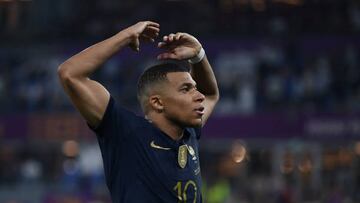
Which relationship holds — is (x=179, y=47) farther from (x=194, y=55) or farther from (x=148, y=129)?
(x=148, y=129)

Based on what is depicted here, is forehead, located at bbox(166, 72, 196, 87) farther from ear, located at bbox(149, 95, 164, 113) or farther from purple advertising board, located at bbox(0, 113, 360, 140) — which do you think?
purple advertising board, located at bbox(0, 113, 360, 140)

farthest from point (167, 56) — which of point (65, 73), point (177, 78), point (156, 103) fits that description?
point (65, 73)

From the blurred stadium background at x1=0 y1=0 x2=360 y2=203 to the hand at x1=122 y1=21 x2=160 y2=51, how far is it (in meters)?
16.5

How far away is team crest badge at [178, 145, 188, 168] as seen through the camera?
196 inches

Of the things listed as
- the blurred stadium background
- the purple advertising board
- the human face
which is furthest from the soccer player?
the purple advertising board

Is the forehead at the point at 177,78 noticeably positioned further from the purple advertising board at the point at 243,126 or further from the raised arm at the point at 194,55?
the purple advertising board at the point at 243,126

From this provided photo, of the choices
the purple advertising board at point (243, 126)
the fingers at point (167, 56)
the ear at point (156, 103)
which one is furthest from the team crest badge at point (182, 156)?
the purple advertising board at point (243, 126)

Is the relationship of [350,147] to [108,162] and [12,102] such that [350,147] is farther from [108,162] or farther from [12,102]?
[108,162]

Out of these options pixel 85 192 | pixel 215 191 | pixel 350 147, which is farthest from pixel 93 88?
pixel 350 147

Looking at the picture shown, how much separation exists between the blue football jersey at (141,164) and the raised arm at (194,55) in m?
0.41

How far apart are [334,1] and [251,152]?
447cm

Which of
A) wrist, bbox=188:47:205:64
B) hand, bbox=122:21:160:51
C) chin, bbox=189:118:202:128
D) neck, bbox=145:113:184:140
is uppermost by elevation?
hand, bbox=122:21:160:51

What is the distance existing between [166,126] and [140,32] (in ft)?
1.71

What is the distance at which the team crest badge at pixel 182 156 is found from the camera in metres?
4.98
